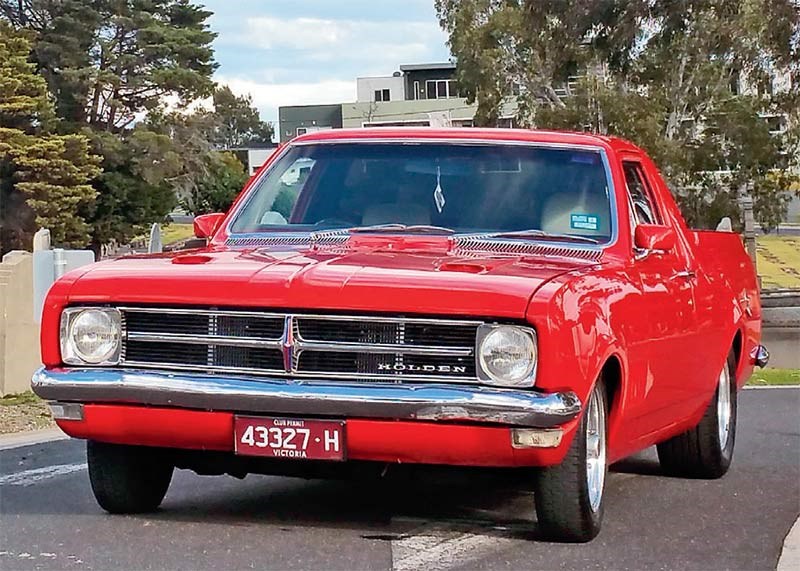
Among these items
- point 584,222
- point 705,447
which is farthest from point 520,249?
point 705,447

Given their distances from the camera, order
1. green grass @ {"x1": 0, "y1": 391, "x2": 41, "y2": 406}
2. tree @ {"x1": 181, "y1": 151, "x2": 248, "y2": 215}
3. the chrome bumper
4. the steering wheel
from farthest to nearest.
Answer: tree @ {"x1": 181, "y1": 151, "x2": 248, "y2": 215}
green grass @ {"x1": 0, "y1": 391, "x2": 41, "y2": 406}
the steering wheel
the chrome bumper

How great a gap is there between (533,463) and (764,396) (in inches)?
354

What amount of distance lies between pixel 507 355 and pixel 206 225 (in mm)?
2321

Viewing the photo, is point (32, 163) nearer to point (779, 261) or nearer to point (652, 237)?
point (779, 261)

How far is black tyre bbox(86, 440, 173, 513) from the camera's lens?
246 inches

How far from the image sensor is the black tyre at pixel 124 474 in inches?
246

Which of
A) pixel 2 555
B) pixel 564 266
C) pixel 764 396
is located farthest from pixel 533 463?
pixel 764 396

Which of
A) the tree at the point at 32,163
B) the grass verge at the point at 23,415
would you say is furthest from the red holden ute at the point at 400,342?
the tree at the point at 32,163

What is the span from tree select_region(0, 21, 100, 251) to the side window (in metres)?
46.8

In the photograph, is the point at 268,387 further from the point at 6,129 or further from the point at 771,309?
the point at 6,129

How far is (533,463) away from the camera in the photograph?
18.1ft

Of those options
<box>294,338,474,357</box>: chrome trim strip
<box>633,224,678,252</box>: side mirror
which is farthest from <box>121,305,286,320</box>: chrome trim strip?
<box>633,224,678,252</box>: side mirror

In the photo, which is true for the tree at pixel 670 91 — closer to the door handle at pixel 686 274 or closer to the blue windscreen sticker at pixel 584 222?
the door handle at pixel 686 274

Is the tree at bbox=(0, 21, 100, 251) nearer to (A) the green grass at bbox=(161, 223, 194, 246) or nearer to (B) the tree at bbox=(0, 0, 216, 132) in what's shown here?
(B) the tree at bbox=(0, 0, 216, 132)
